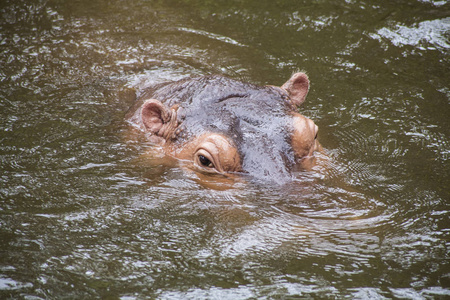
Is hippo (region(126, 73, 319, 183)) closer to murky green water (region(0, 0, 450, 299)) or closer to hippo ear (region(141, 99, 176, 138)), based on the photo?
hippo ear (region(141, 99, 176, 138))

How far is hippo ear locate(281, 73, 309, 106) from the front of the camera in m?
6.32

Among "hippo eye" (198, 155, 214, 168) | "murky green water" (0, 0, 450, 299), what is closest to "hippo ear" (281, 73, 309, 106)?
"murky green water" (0, 0, 450, 299)

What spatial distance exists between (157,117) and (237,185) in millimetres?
1422

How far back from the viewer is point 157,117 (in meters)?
5.91

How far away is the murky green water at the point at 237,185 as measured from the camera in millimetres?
4156

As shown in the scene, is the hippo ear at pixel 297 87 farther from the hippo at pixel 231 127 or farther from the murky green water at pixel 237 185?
the murky green water at pixel 237 185

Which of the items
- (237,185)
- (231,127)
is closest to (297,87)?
(231,127)

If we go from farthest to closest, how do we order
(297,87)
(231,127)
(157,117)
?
1. (297,87)
2. (157,117)
3. (231,127)

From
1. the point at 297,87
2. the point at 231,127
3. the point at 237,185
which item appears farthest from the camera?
the point at 297,87

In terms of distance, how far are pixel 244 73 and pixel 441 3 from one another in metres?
4.36

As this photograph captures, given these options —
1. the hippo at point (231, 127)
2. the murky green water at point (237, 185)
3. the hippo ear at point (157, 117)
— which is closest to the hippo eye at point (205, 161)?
the hippo at point (231, 127)

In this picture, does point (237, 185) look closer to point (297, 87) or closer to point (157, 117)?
point (157, 117)

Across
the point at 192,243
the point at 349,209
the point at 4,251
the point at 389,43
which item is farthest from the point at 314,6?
the point at 4,251

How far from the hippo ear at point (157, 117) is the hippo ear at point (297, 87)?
1469mm
